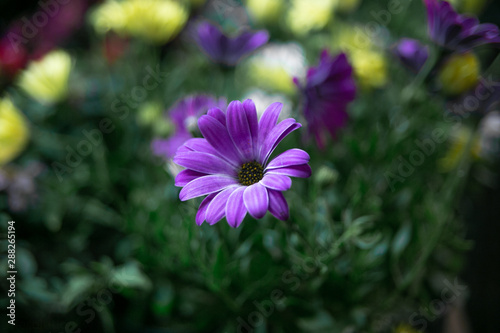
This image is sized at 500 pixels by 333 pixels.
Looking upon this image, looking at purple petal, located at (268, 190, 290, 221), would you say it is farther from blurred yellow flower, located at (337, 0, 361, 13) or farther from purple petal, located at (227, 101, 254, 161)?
blurred yellow flower, located at (337, 0, 361, 13)

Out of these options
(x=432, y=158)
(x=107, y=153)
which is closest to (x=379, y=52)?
(x=432, y=158)

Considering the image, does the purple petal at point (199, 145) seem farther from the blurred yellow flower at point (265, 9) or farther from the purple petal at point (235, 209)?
the blurred yellow flower at point (265, 9)

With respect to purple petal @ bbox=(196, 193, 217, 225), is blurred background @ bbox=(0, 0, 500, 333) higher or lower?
higher

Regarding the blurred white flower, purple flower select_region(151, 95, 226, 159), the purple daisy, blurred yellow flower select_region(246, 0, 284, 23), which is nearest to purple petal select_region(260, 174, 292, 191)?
the purple daisy

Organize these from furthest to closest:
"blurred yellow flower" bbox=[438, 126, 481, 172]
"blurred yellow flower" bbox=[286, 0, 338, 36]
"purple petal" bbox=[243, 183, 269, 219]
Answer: "blurred yellow flower" bbox=[286, 0, 338, 36]
"blurred yellow flower" bbox=[438, 126, 481, 172]
"purple petal" bbox=[243, 183, 269, 219]

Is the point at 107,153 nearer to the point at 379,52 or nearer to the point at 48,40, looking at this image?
the point at 48,40
